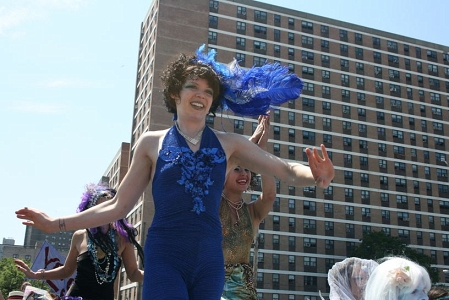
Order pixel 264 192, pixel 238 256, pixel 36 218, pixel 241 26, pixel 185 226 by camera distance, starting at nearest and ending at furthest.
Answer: pixel 185 226
pixel 36 218
pixel 238 256
pixel 264 192
pixel 241 26

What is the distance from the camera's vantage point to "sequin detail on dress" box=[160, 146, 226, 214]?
318 cm

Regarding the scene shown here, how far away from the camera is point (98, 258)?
5793mm

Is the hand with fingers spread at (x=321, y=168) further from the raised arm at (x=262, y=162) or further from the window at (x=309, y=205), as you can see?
the window at (x=309, y=205)

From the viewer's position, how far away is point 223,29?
240 ft

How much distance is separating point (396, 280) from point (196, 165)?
2420 millimetres

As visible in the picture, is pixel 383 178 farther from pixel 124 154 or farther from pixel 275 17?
pixel 124 154

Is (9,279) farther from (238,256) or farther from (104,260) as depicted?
(238,256)

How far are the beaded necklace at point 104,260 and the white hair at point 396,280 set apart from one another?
2.59m

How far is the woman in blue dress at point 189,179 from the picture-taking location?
9.84 feet

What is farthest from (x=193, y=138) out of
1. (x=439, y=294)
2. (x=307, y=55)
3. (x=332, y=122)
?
(x=307, y=55)

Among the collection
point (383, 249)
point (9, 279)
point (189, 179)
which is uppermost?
point (383, 249)

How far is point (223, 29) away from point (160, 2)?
352 inches

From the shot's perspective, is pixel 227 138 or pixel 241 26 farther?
pixel 241 26

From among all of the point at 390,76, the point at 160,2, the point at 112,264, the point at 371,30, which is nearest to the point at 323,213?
the point at 390,76
